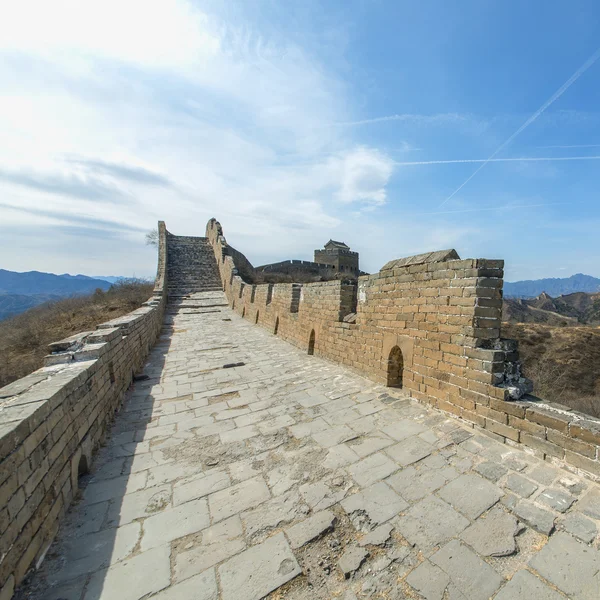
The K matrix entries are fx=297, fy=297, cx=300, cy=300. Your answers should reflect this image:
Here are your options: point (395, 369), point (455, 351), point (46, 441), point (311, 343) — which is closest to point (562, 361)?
point (311, 343)

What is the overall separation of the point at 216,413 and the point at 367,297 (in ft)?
9.49

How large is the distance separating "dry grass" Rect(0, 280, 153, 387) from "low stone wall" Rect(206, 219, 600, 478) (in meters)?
10.6

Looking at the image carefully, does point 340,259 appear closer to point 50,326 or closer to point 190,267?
point 190,267

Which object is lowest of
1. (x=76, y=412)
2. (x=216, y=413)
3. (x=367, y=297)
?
(x=216, y=413)

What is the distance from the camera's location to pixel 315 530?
6.22 ft

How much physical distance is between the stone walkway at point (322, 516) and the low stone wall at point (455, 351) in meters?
0.20

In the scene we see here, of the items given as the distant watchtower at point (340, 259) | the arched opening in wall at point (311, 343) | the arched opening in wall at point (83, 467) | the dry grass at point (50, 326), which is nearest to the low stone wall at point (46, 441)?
the arched opening in wall at point (83, 467)

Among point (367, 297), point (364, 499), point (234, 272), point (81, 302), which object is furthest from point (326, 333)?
point (81, 302)

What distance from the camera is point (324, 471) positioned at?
250 centimetres

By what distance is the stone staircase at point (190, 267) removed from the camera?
19656 mm

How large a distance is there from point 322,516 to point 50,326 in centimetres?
1513

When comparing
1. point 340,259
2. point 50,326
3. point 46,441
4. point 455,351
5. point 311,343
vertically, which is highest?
point 340,259

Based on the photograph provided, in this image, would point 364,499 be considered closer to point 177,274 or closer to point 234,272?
point 234,272

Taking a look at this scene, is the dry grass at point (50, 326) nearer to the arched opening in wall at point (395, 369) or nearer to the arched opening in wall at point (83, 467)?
the arched opening in wall at point (83, 467)
